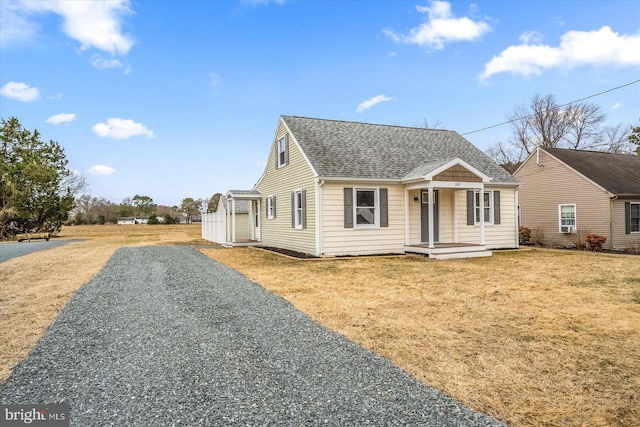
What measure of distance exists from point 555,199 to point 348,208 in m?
12.2

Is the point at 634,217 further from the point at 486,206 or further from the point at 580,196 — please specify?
the point at 486,206

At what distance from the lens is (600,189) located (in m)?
16.1

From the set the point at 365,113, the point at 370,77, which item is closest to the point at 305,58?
the point at 370,77

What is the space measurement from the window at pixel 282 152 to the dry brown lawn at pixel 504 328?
22.4 feet

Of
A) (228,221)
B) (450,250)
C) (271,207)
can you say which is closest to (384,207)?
(450,250)

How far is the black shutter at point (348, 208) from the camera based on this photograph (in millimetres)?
12852

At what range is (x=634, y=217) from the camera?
16.6 m

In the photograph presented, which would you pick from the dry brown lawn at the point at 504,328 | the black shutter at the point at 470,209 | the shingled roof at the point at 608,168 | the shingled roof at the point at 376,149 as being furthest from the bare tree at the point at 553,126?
the dry brown lawn at the point at 504,328

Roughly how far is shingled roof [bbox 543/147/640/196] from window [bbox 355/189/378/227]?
11026mm

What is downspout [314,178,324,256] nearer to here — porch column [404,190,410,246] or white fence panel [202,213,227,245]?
porch column [404,190,410,246]

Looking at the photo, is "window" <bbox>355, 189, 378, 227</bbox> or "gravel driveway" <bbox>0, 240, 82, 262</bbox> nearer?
"window" <bbox>355, 189, 378, 227</bbox>

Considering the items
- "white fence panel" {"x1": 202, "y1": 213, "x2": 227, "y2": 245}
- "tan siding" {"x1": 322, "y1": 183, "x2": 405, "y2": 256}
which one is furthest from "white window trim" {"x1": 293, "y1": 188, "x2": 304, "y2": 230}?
"white fence panel" {"x1": 202, "y1": 213, "x2": 227, "y2": 245}

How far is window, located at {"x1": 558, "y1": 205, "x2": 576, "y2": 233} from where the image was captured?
1733cm

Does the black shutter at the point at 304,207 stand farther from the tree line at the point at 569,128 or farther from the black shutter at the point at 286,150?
the tree line at the point at 569,128
